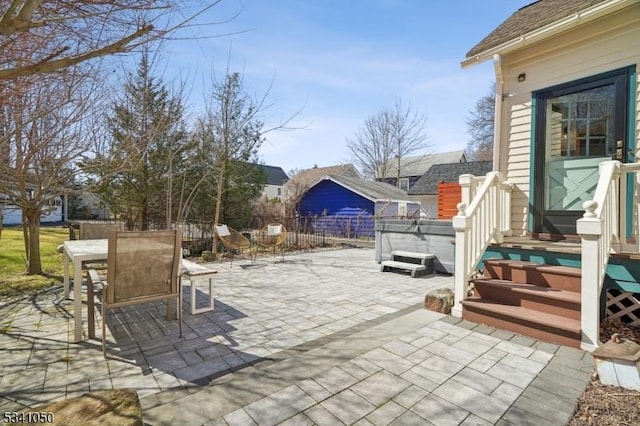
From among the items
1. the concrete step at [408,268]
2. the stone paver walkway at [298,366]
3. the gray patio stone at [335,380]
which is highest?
the concrete step at [408,268]

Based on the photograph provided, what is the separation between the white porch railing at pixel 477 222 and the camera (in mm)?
3801

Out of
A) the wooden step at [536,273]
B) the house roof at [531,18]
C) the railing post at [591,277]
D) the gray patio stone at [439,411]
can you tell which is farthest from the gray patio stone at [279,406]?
the house roof at [531,18]

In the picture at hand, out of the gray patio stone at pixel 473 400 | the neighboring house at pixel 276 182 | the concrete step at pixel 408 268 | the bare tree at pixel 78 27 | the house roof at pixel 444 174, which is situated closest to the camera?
the bare tree at pixel 78 27

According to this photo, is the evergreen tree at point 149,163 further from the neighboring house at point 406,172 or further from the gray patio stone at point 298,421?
the neighboring house at point 406,172

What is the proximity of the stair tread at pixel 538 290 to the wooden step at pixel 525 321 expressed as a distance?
7.3 inches

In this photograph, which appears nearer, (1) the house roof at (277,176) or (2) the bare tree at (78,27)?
(2) the bare tree at (78,27)

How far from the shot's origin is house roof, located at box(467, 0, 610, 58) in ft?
13.7

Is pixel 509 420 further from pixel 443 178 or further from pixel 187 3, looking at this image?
pixel 443 178

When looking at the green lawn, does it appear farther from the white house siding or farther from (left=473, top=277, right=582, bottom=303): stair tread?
the white house siding

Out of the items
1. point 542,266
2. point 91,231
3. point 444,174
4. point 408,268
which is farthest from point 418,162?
point 91,231

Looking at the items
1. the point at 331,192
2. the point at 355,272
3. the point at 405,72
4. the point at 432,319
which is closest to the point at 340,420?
the point at 432,319

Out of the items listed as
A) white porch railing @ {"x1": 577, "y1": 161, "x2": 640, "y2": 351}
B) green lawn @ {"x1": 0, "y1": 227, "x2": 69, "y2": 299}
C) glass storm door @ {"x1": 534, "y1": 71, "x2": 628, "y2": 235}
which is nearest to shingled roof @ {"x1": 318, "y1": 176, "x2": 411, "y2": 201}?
glass storm door @ {"x1": 534, "y1": 71, "x2": 628, "y2": 235}

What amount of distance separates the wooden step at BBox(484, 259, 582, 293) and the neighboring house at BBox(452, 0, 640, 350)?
1 cm

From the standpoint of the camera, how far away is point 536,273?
12.3 feet
